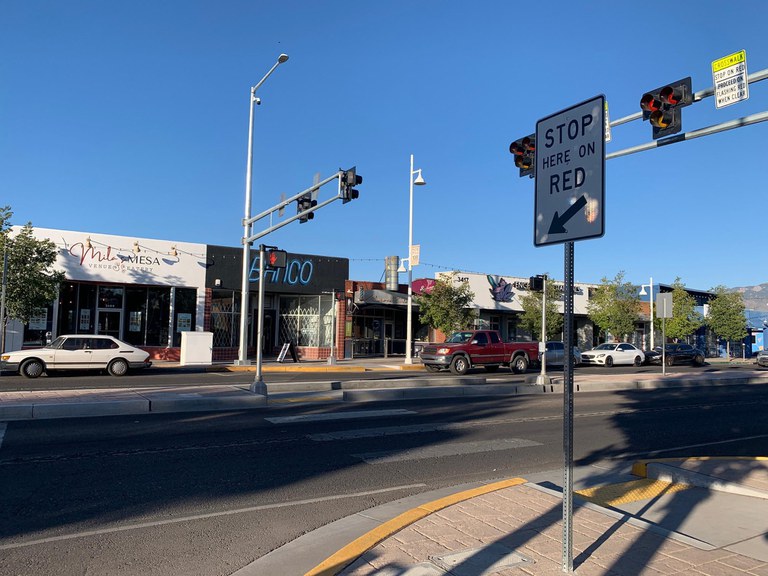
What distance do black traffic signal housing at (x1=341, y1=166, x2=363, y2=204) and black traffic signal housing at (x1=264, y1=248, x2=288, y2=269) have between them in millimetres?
2734

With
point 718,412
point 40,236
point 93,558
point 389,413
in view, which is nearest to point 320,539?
point 93,558

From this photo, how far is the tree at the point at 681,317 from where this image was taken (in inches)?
1879

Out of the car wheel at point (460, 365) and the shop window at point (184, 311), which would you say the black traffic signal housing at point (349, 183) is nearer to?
the car wheel at point (460, 365)

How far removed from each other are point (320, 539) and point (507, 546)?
1603 mm

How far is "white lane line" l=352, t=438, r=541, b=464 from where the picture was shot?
8.88 m

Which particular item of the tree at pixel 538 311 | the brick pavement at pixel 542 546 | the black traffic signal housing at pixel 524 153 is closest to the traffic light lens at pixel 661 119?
the black traffic signal housing at pixel 524 153

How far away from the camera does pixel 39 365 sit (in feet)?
66.6

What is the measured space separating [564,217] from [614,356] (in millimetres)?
34483

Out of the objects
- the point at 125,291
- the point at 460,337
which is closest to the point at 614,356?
the point at 460,337

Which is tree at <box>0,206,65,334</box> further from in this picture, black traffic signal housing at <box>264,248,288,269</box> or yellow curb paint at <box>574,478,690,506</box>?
yellow curb paint at <box>574,478,690,506</box>

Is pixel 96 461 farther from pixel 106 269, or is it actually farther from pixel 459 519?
pixel 106 269

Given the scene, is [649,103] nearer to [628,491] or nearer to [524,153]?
[524,153]

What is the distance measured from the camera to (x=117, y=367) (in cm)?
2172

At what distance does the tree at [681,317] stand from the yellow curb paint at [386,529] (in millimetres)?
45093
